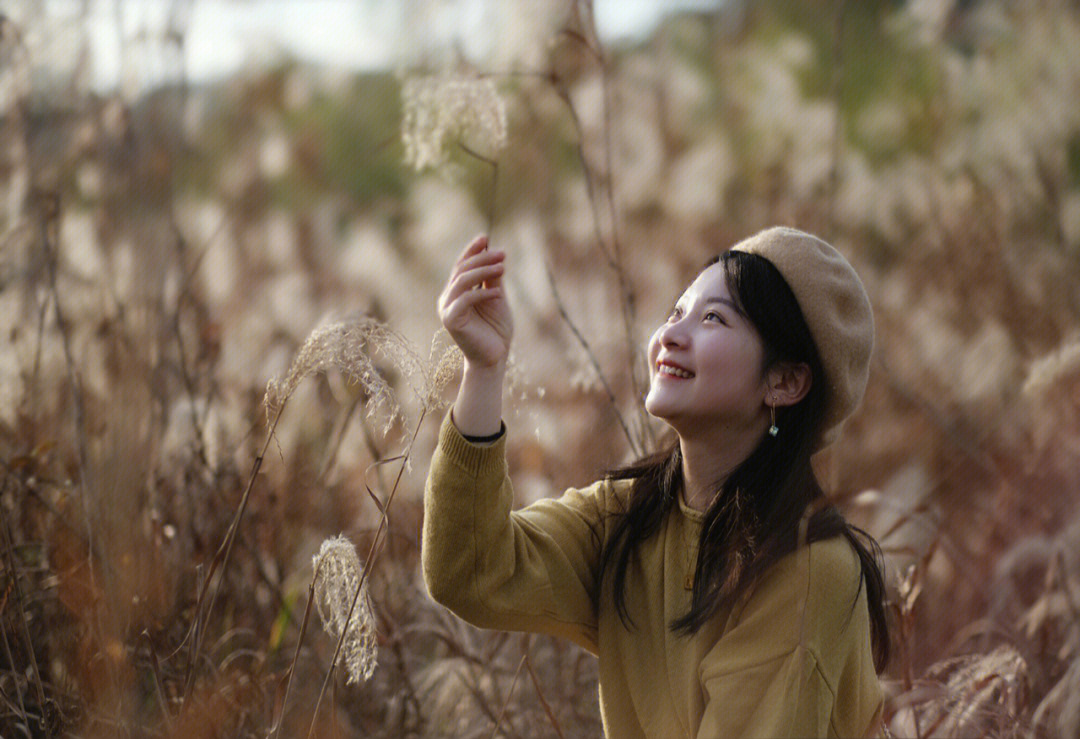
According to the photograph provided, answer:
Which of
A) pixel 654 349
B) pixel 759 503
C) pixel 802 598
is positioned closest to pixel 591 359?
pixel 654 349

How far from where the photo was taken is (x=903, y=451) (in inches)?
104

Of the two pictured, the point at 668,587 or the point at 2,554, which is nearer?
the point at 668,587

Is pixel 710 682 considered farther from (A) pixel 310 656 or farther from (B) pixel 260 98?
(B) pixel 260 98

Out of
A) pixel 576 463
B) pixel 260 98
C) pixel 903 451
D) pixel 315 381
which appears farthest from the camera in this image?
pixel 903 451

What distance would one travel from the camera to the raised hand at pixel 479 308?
1.20 m

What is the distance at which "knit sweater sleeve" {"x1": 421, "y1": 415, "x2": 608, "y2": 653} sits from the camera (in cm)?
123

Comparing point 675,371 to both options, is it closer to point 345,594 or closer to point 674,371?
point 674,371

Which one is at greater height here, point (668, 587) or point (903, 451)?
point (668, 587)

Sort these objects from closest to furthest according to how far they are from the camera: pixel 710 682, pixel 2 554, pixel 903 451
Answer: pixel 710 682 < pixel 2 554 < pixel 903 451

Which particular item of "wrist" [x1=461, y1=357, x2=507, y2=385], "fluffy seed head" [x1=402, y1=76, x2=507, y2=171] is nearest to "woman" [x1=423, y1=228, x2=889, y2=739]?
"wrist" [x1=461, y1=357, x2=507, y2=385]

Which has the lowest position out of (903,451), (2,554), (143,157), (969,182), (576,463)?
(903,451)

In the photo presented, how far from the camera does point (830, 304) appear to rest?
1.33 metres

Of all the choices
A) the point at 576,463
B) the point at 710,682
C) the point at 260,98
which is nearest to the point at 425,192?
the point at 260,98

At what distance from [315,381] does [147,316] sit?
16.4 inches
